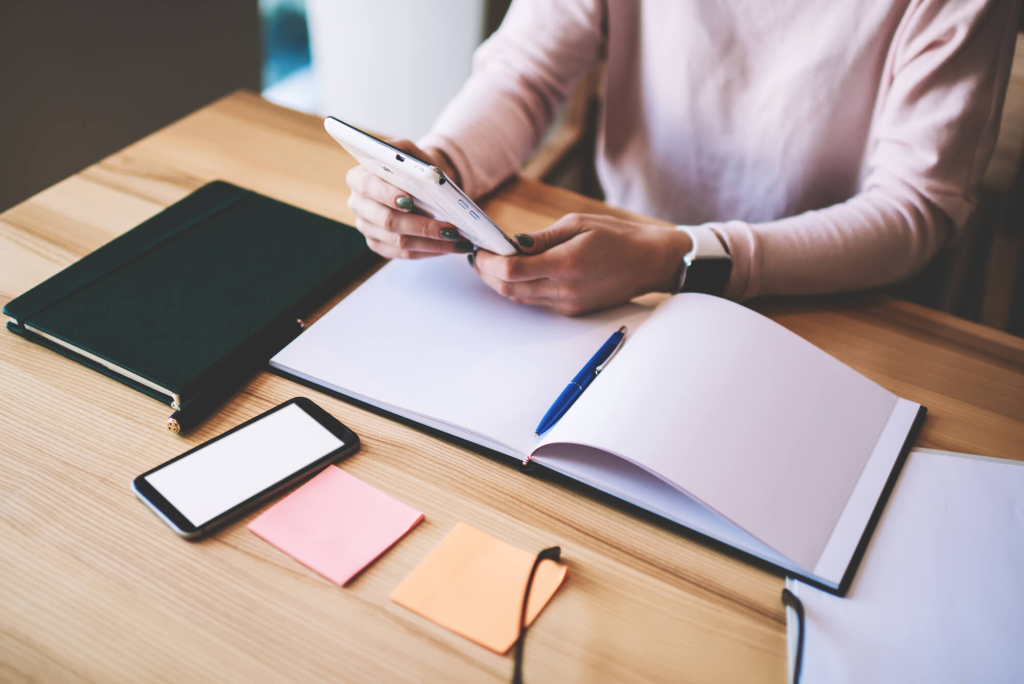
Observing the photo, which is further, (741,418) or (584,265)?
(584,265)

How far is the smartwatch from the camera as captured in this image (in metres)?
0.71

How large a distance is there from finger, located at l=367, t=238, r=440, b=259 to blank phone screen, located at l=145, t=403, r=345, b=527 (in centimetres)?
21

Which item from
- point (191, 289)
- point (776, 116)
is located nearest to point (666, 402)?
point (191, 289)

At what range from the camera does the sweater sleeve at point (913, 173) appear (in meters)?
0.72

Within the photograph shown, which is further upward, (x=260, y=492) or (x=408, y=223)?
(x=408, y=223)

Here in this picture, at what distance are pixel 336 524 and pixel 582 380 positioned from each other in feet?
0.79

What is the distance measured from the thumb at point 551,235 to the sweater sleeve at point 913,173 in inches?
7.3

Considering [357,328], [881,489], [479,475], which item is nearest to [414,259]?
[357,328]

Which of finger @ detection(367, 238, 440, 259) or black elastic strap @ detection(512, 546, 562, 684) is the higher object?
finger @ detection(367, 238, 440, 259)

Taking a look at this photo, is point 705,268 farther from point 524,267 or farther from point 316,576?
point 316,576

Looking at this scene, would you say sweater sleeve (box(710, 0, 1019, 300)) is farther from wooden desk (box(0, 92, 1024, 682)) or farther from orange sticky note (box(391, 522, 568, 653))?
orange sticky note (box(391, 522, 568, 653))

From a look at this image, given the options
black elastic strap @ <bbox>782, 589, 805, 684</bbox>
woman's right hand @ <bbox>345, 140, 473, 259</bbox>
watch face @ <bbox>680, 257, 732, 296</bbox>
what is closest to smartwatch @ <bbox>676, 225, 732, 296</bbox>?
watch face @ <bbox>680, 257, 732, 296</bbox>

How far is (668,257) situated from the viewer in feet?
2.33

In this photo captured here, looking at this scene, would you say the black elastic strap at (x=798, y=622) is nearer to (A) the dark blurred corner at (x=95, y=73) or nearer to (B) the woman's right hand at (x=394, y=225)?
(B) the woman's right hand at (x=394, y=225)
